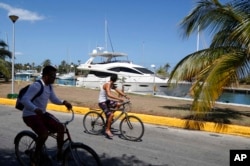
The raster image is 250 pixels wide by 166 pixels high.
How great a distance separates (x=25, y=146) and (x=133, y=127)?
3.00 m

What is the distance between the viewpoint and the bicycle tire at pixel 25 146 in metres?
4.93

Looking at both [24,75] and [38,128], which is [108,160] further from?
[24,75]

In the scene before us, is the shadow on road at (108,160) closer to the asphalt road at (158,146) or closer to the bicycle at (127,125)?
the asphalt road at (158,146)

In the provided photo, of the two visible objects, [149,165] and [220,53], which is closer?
[149,165]

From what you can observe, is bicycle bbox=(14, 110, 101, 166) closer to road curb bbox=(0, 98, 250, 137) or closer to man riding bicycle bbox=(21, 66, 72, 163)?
man riding bicycle bbox=(21, 66, 72, 163)

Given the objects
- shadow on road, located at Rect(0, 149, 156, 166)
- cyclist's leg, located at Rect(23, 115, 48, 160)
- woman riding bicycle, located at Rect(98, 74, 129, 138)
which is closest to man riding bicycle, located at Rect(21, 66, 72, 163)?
cyclist's leg, located at Rect(23, 115, 48, 160)

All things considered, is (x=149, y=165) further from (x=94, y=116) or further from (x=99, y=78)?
(x=99, y=78)

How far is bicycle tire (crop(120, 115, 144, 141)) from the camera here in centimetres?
760

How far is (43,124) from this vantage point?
4586mm

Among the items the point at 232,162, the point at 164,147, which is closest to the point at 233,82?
the point at 164,147

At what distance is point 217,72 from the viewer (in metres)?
8.73

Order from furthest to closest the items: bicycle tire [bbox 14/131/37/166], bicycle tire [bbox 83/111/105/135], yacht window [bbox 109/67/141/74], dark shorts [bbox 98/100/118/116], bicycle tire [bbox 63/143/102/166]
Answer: yacht window [bbox 109/67/141/74] → bicycle tire [bbox 83/111/105/135] → dark shorts [bbox 98/100/118/116] → bicycle tire [bbox 14/131/37/166] → bicycle tire [bbox 63/143/102/166]

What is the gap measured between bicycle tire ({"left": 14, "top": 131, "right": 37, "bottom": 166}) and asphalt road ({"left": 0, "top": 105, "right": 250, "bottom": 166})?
29 cm

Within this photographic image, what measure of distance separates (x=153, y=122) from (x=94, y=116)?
8.29ft
